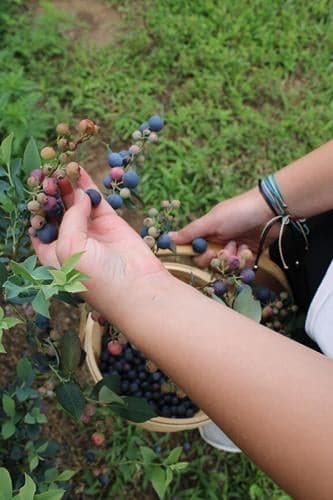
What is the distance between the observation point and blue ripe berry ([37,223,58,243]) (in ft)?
2.95

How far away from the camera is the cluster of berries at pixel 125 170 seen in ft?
3.29

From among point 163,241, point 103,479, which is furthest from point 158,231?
point 103,479

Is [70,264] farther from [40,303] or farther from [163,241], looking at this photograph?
[163,241]

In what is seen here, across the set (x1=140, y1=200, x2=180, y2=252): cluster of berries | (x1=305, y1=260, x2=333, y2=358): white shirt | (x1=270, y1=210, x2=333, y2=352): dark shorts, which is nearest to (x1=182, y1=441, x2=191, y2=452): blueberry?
(x1=270, y1=210, x2=333, y2=352): dark shorts

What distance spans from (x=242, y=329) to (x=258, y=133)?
1.48 metres

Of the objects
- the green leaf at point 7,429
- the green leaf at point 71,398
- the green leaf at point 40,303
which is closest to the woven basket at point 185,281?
the green leaf at point 7,429

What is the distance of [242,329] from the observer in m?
0.78

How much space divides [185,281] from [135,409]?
41 centimetres

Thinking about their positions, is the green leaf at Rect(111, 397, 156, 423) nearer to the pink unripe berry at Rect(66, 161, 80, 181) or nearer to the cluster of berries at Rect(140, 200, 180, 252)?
the cluster of berries at Rect(140, 200, 180, 252)

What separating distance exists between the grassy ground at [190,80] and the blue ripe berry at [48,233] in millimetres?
1052

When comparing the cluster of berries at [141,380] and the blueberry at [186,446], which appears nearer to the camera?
the cluster of berries at [141,380]

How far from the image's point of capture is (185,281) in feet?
4.49

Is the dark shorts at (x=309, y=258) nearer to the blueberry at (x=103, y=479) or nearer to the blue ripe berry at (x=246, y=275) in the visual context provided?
the blue ripe berry at (x=246, y=275)

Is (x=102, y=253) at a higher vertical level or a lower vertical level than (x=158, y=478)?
higher
